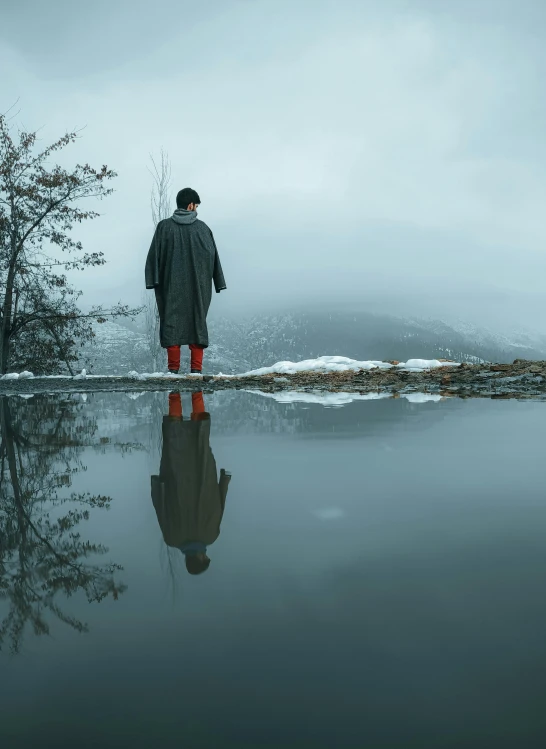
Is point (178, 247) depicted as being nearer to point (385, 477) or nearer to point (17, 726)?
point (385, 477)

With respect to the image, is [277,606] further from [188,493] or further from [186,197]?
[186,197]

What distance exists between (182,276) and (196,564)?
7615 mm

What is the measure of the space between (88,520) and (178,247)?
7292 millimetres

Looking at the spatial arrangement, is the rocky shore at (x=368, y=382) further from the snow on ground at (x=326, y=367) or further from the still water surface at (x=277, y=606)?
the still water surface at (x=277, y=606)

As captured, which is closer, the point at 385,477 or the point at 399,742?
the point at 399,742

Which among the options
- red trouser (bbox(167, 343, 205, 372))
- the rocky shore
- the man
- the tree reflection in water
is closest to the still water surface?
the tree reflection in water

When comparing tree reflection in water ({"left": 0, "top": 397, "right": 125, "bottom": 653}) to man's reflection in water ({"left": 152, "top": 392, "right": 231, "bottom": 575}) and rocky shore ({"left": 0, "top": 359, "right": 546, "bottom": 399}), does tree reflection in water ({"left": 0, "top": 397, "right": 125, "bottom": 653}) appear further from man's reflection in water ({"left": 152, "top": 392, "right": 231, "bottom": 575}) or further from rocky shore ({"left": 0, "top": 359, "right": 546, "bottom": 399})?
rocky shore ({"left": 0, "top": 359, "right": 546, "bottom": 399})

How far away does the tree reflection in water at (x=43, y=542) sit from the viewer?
3.21 ft

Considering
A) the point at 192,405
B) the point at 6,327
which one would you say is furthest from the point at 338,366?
the point at 6,327

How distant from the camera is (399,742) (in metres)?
0.66

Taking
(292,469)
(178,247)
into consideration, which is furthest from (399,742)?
(178,247)

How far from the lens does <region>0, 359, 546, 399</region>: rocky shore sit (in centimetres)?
555

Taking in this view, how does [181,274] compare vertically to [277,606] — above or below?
above

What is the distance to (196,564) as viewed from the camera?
3.77 feet
